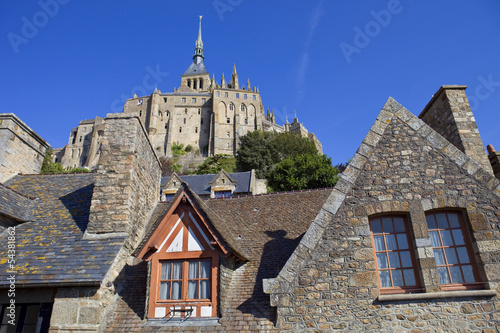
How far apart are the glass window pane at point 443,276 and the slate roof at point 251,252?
2885 mm

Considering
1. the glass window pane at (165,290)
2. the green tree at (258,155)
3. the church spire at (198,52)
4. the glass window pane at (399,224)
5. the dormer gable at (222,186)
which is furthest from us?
the church spire at (198,52)

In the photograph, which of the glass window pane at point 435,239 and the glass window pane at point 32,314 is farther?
the glass window pane at point 32,314

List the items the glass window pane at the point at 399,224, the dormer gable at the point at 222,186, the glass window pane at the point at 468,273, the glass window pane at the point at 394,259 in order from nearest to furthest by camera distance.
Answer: the glass window pane at the point at 468,273, the glass window pane at the point at 394,259, the glass window pane at the point at 399,224, the dormer gable at the point at 222,186

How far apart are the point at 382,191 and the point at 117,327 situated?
5509mm

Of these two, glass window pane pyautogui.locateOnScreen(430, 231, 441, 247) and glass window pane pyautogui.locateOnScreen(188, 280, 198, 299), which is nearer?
glass window pane pyautogui.locateOnScreen(430, 231, 441, 247)

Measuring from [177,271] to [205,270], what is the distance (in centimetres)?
56

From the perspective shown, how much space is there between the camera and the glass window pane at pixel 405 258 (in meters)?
6.07

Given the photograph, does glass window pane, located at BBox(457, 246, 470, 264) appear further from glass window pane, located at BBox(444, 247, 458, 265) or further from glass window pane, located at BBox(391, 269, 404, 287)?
glass window pane, located at BBox(391, 269, 404, 287)

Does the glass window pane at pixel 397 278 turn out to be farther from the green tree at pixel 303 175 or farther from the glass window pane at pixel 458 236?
the green tree at pixel 303 175

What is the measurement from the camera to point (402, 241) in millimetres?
6219

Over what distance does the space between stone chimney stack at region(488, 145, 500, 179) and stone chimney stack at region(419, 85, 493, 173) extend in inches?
26.7

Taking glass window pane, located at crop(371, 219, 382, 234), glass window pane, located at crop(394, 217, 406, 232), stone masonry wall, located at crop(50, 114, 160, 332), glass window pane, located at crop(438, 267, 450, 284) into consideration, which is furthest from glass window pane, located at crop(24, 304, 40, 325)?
glass window pane, located at crop(438, 267, 450, 284)

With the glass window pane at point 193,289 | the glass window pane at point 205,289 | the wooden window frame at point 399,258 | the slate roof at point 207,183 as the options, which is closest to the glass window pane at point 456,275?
the wooden window frame at point 399,258

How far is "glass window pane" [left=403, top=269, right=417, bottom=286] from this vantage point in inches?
234
